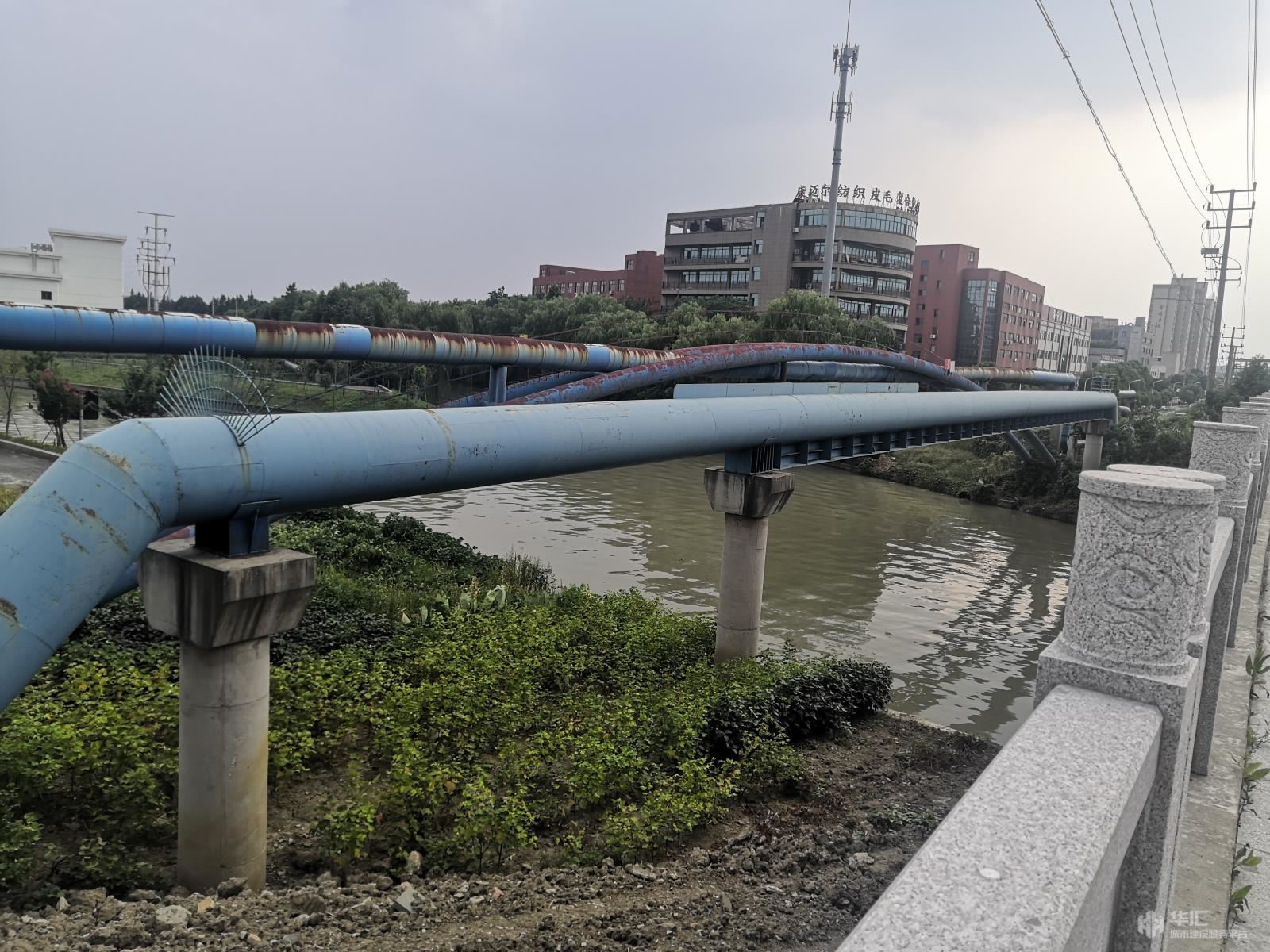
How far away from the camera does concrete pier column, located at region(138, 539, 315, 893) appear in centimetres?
685

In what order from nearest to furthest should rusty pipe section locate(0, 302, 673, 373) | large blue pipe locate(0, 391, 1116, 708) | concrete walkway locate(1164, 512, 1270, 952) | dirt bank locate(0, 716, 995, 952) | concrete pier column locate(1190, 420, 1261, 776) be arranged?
concrete walkway locate(1164, 512, 1270, 952) < dirt bank locate(0, 716, 995, 952) < large blue pipe locate(0, 391, 1116, 708) < concrete pier column locate(1190, 420, 1261, 776) < rusty pipe section locate(0, 302, 673, 373)

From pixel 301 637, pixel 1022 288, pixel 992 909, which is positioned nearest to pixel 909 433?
pixel 301 637

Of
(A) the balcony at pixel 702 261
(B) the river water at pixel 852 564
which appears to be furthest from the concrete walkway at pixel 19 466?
(A) the balcony at pixel 702 261

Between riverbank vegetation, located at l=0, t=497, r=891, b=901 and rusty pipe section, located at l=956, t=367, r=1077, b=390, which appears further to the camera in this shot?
rusty pipe section, located at l=956, t=367, r=1077, b=390

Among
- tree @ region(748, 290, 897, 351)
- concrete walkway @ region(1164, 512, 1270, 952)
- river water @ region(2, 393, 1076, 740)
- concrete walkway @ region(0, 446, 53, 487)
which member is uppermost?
tree @ region(748, 290, 897, 351)

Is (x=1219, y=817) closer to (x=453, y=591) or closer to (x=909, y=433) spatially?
(x=453, y=591)

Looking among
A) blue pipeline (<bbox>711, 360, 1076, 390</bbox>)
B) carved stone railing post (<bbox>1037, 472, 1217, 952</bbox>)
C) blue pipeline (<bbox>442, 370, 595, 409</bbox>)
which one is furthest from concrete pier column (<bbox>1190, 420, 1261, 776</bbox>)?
blue pipeline (<bbox>711, 360, 1076, 390</bbox>)

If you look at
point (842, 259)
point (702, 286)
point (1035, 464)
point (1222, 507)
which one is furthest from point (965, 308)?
point (1222, 507)

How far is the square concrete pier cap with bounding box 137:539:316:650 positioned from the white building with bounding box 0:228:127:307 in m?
59.9

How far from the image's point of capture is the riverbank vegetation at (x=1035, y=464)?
→ 131 ft

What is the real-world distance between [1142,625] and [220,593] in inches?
243

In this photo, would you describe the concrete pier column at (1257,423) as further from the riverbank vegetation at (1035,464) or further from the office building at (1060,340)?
the office building at (1060,340)

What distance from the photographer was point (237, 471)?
22.3 feet

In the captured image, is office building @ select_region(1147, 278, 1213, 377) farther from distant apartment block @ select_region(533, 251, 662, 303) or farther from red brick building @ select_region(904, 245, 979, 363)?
distant apartment block @ select_region(533, 251, 662, 303)
